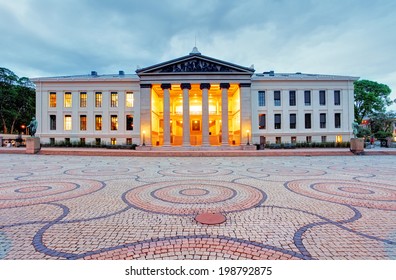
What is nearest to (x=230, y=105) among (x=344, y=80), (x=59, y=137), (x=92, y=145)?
(x=344, y=80)

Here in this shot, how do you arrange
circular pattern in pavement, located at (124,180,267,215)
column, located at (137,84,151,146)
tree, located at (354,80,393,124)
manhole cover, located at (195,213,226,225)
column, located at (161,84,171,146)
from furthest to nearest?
tree, located at (354,80,393,124)
column, located at (137,84,151,146)
column, located at (161,84,171,146)
circular pattern in pavement, located at (124,180,267,215)
manhole cover, located at (195,213,226,225)


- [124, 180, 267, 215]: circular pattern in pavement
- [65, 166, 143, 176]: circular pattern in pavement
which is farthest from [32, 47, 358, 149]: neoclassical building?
[124, 180, 267, 215]: circular pattern in pavement

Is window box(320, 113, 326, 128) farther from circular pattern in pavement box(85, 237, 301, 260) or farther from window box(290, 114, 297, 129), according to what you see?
circular pattern in pavement box(85, 237, 301, 260)

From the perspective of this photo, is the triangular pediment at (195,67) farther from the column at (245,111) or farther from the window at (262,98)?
the window at (262,98)

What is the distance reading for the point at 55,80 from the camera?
3659 centimetres

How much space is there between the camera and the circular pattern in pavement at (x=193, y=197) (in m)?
5.14

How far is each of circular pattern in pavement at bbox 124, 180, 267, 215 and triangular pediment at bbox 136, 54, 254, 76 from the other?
94.1 feet

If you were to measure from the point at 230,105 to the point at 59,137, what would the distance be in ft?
109

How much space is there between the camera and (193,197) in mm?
6125

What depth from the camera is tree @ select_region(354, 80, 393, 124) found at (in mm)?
49656

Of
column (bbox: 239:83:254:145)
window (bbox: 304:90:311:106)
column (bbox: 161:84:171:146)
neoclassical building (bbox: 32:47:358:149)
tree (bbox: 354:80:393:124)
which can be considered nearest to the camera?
column (bbox: 161:84:171:146)

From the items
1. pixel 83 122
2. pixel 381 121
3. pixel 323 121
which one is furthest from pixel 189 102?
pixel 381 121

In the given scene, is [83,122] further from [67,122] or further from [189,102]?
[189,102]
